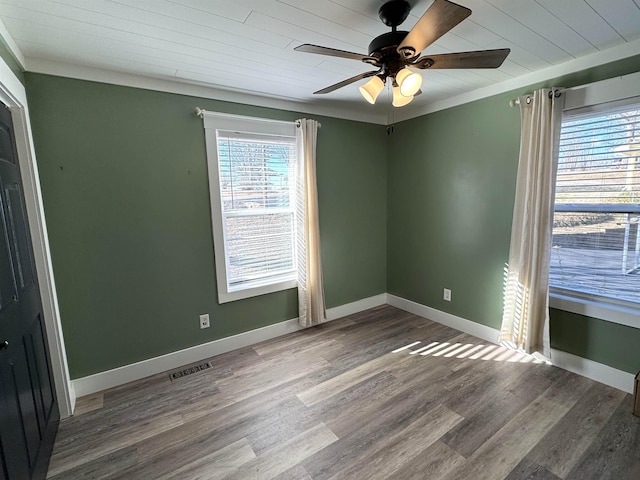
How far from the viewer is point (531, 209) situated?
7.84 ft

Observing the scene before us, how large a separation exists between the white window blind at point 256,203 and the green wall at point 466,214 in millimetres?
1413

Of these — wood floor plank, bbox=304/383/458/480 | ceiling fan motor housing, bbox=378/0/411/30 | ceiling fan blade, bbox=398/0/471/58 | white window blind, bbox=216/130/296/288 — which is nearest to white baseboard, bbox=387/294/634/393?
wood floor plank, bbox=304/383/458/480

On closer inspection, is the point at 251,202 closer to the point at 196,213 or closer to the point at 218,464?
the point at 196,213

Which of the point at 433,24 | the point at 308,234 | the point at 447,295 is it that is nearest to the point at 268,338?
the point at 308,234

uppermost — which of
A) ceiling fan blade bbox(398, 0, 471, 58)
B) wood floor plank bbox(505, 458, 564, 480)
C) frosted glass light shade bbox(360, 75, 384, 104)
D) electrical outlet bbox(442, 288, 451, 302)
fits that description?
ceiling fan blade bbox(398, 0, 471, 58)

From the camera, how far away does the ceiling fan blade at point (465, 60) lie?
4.52 ft

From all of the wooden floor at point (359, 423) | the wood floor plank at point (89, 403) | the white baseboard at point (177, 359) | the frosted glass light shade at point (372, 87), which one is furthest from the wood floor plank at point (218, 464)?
the frosted glass light shade at point (372, 87)

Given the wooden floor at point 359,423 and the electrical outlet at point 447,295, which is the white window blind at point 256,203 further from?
the electrical outlet at point 447,295

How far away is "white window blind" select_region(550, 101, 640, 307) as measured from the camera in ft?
6.84

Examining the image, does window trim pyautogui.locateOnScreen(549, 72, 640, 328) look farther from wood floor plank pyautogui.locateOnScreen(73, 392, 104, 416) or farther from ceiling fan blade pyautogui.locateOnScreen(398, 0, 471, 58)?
wood floor plank pyautogui.locateOnScreen(73, 392, 104, 416)

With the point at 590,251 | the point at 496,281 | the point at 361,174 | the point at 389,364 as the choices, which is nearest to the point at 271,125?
the point at 361,174

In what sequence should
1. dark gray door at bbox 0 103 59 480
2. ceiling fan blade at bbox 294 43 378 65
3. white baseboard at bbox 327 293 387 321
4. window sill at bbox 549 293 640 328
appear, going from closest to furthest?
dark gray door at bbox 0 103 59 480 → ceiling fan blade at bbox 294 43 378 65 → window sill at bbox 549 293 640 328 → white baseboard at bbox 327 293 387 321

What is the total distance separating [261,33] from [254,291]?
2107 mm

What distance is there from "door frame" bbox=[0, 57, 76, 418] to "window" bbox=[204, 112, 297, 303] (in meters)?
1.11
